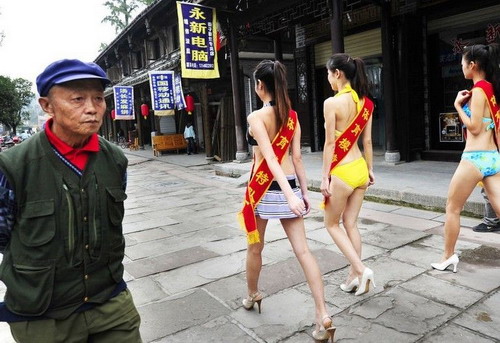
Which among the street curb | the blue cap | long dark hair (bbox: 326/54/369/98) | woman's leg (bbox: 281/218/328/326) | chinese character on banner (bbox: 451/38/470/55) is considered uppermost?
chinese character on banner (bbox: 451/38/470/55)

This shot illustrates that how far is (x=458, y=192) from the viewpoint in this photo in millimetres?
3564

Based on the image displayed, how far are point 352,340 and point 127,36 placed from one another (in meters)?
23.3

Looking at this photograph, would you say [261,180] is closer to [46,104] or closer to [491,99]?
[46,104]

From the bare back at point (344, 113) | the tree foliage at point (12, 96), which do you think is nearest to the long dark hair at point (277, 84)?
the bare back at point (344, 113)

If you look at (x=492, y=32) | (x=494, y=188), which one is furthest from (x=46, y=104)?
(x=492, y=32)

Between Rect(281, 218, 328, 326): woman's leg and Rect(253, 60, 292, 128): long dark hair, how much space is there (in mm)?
727

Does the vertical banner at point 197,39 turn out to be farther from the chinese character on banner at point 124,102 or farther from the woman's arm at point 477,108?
the chinese character on banner at point 124,102

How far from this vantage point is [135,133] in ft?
85.0

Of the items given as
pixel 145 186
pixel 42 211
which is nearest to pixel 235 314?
pixel 42 211

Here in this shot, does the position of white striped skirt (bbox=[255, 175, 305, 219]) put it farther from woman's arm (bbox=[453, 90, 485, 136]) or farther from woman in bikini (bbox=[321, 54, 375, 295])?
woman's arm (bbox=[453, 90, 485, 136])

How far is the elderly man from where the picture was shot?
1.57 m

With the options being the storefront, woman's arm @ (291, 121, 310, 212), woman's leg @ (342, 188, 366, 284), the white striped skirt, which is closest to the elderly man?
the white striped skirt

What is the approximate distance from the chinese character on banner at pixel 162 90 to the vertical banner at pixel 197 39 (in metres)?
4.89

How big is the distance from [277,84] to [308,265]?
1258mm
